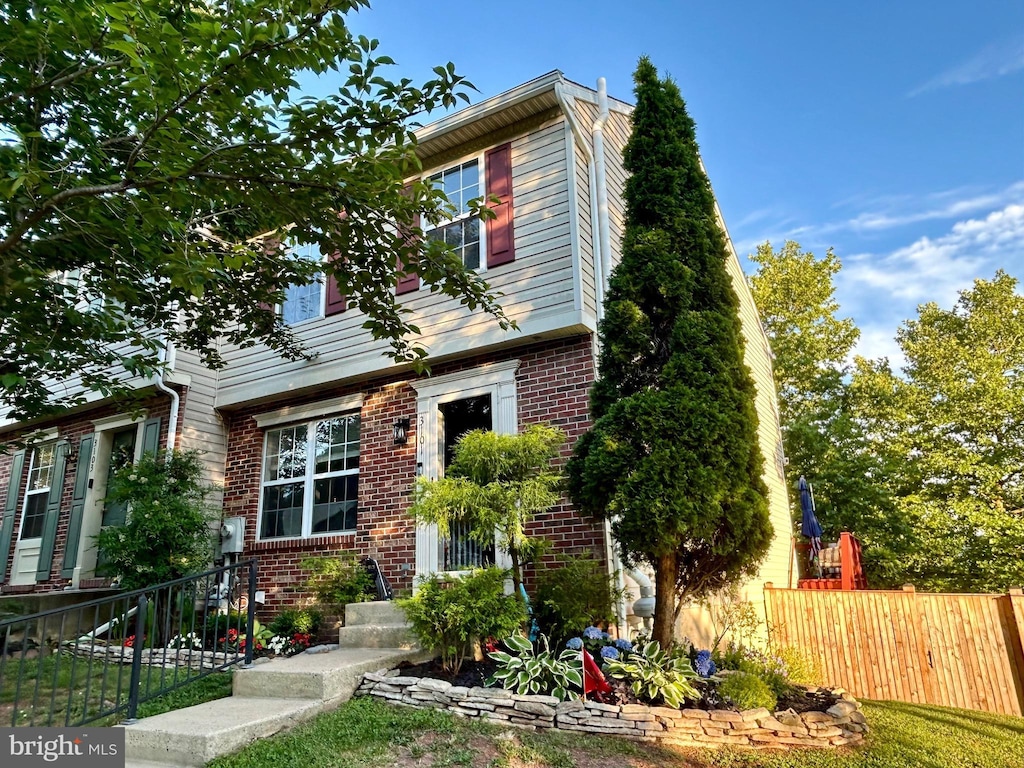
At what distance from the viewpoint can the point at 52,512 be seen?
10.0 meters

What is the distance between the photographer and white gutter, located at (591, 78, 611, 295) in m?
6.84

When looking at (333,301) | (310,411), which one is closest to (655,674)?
(310,411)

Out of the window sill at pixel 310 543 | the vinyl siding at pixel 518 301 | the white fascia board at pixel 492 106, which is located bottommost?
the window sill at pixel 310 543

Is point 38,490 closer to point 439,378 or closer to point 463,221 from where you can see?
point 439,378

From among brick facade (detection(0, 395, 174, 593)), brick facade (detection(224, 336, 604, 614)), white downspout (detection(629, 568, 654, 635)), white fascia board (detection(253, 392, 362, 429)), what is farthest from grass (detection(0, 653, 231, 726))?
white downspout (detection(629, 568, 654, 635))

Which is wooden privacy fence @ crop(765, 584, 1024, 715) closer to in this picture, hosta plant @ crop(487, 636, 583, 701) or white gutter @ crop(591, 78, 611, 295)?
hosta plant @ crop(487, 636, 583, 701)

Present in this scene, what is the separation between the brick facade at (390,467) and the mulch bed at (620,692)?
4.39ft

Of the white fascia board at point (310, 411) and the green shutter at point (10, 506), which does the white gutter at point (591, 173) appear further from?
the green shutter at point (10, 506)

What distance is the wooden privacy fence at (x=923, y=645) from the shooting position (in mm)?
6941

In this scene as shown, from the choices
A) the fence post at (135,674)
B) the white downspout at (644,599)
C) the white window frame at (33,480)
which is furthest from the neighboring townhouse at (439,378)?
the fence post at (135,674)

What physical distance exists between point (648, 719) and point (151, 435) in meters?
7.87

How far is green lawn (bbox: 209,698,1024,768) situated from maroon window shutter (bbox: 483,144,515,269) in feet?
15.0

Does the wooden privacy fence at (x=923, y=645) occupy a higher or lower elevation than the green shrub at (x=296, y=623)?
lower

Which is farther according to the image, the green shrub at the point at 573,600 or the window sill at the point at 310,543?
the window sill at the point at 310,543
